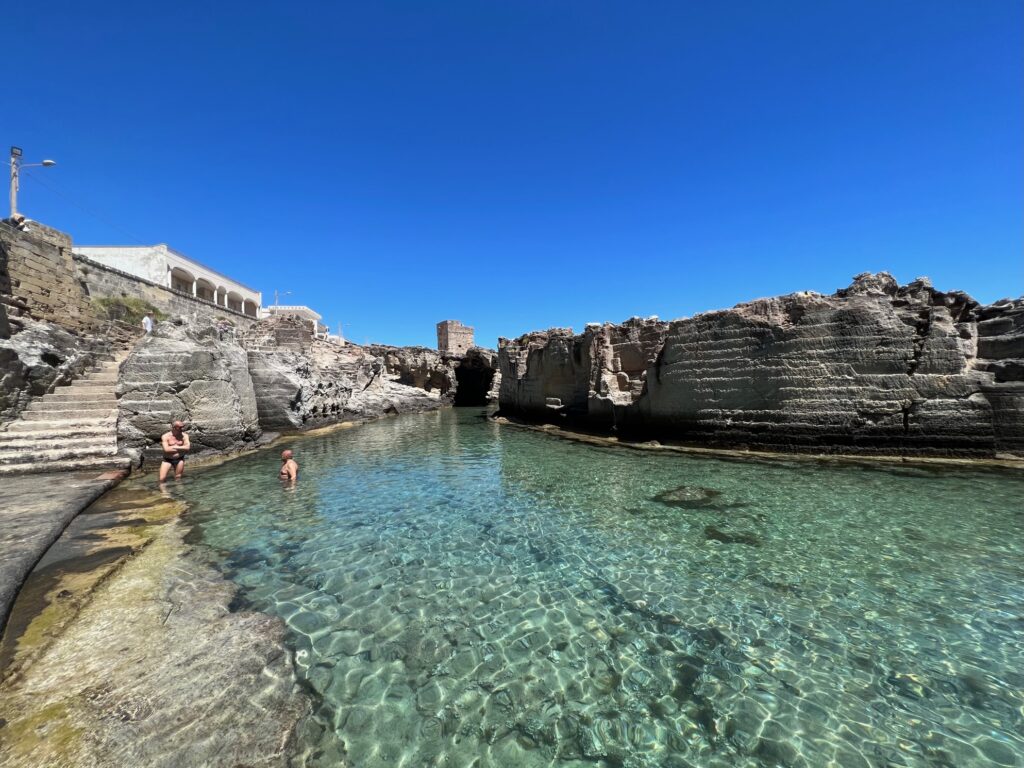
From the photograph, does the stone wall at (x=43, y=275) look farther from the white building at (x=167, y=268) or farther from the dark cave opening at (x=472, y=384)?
the dark cave opening at (x=472, y=384)

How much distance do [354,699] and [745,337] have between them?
450 inches

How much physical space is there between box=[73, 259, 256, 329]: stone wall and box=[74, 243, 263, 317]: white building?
0.77 meters

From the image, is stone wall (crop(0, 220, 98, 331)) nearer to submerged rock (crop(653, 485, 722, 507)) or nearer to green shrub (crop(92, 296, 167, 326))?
green shrub (crop(92, 296, 167, 326))

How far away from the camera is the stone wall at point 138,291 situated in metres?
21.6

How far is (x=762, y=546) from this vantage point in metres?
5.36

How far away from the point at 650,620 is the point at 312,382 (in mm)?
18462

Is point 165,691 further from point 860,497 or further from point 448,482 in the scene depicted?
point 860,497

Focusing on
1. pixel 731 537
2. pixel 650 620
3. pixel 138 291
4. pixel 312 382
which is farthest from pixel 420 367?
pixel 650 620

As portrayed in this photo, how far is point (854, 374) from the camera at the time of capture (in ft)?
32.8

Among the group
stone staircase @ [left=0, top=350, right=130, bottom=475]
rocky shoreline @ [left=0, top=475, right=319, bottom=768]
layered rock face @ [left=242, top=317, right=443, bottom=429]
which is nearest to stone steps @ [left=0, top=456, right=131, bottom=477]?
stone staircase @ [left=0, top=350, right=130, bottom=475]

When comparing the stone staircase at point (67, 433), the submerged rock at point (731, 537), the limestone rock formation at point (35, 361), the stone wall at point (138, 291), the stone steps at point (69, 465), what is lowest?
the submerged rock at point (731, 537)

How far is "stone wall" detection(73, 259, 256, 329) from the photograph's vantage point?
21578mm

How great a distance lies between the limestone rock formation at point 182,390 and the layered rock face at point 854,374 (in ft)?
40.9

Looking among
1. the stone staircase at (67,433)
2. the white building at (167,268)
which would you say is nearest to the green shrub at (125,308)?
the white building at (167,268)
